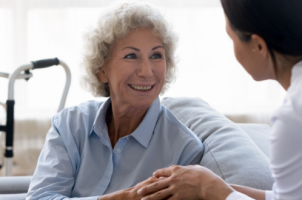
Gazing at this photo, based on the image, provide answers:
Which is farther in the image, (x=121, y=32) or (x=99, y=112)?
(x=99, y=112)

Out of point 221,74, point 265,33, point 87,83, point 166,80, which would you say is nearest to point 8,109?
point 87,83

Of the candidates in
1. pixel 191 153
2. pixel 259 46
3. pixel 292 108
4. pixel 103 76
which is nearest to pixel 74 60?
pixel 103 76

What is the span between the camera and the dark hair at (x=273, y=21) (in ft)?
2.58

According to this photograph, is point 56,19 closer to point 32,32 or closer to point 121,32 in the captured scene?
point 32,32

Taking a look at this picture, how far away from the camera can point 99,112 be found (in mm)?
1561

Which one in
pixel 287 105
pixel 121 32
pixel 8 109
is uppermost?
pixel 121 32

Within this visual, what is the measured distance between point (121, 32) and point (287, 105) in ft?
2.73

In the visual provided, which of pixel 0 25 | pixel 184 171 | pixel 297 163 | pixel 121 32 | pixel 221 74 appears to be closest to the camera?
pixel 297 163

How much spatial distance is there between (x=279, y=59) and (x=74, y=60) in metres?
2.56

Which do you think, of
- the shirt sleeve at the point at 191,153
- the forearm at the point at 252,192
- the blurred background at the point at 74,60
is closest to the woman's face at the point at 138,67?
the shirt sleeve at the point at 191,153

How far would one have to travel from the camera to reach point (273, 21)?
795 millimetres

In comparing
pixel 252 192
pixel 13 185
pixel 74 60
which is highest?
pixel 74 60

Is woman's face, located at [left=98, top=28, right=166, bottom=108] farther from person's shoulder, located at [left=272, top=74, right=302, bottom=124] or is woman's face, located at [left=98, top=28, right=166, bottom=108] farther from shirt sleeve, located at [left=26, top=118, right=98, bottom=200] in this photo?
person's shoulder, located at [left=272, top=74, right=302, bottom=124]

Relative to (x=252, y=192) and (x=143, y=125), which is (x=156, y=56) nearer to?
(x=143, y=125)
